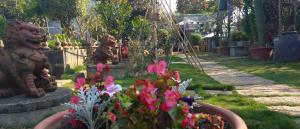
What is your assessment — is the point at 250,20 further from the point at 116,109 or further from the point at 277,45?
the point at 116,109

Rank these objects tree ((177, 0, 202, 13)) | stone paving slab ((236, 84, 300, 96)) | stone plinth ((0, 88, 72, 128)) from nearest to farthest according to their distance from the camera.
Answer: stone plinth ((0, 88, 72, 128)), stone paving slab ((236, 84, 300, 96)), tree ((177, 0, 202, 13))

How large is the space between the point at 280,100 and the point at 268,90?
0.97 m

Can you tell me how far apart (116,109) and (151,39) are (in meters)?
7.77

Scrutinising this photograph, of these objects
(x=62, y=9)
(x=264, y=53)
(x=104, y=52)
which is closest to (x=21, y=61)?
(x=104, y=52)

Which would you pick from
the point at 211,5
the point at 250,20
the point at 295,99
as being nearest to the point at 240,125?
the point at 295,99

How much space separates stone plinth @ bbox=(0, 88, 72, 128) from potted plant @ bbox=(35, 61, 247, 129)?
169cm

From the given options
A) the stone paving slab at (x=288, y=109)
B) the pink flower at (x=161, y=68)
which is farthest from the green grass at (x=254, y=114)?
the pink flower at (x=161, y=68)

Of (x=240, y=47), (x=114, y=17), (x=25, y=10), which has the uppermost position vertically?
(x=25, y=10)

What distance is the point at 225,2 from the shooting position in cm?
2067

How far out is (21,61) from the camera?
369cm

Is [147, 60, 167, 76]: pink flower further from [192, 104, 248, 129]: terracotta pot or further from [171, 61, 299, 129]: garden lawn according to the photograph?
[171, 61, 299, 129]: garden lawn

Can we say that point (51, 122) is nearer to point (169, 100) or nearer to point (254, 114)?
point (169, 100)

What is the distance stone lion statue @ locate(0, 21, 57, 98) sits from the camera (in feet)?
12.1

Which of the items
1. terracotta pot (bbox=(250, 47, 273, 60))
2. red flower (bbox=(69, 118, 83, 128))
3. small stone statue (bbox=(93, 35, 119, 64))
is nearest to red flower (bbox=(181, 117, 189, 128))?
red flower (bbox=(69, 118, 83, 128))
